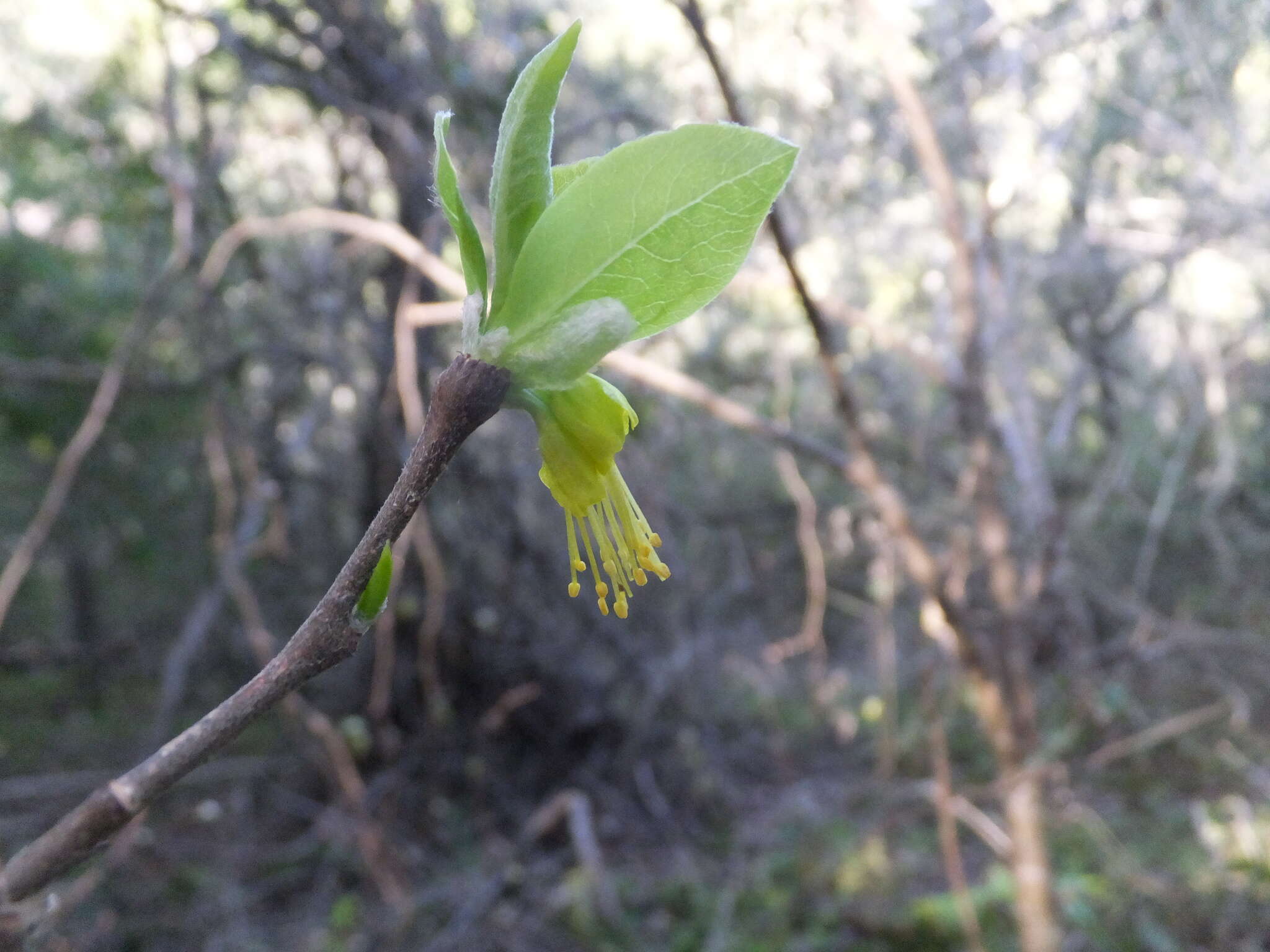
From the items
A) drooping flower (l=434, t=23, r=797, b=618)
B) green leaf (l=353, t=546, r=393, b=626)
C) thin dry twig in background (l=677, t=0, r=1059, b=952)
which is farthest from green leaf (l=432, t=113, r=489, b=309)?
thin dry twig in background (l=677, t=0, r=1059, b=952)

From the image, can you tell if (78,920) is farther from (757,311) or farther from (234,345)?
(757,311)

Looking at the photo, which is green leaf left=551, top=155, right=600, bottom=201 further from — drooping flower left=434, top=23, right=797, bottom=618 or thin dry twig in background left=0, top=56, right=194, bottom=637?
thin dry twig in background left=0, top=56, right=194, bottom=637

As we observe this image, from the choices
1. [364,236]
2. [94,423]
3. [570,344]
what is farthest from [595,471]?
[364,236]

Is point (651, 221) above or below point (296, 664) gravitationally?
above

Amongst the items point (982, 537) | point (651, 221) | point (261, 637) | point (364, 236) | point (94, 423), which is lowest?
point (982, 537)

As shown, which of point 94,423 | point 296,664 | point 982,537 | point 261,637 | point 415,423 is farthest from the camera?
point 982,537

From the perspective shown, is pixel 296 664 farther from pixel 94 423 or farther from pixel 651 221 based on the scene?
pixel 94 423

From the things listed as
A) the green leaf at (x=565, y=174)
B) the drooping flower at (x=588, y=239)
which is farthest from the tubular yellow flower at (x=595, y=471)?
the green leaf at (x=565, y=174)
